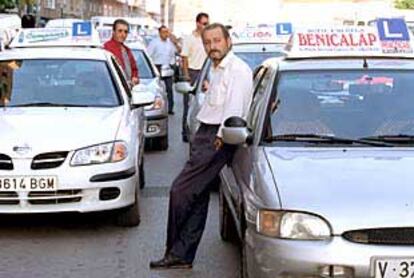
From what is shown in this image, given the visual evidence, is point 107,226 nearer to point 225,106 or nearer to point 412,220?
point 225,106

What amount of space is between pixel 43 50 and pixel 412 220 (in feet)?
18.7

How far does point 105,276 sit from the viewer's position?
6.40 meters

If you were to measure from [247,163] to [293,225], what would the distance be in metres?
1.13

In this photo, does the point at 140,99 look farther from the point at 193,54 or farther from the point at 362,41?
the point at 193,54

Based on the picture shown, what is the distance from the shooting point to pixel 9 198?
23.9 feet

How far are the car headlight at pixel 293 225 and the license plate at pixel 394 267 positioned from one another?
0.28 metres

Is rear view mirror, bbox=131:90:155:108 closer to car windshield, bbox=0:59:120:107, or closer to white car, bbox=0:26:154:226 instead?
white car, bbox=0:26:154:226

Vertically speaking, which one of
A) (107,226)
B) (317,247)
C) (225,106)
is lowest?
(107,226)

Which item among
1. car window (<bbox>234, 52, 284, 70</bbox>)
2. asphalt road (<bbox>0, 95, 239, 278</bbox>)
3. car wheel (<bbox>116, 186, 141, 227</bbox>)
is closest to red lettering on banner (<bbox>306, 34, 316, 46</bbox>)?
asphalt road (<bbox>0, 95, 239, 278</bbox>)

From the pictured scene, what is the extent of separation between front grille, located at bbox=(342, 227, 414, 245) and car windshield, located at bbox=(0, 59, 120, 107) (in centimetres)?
438

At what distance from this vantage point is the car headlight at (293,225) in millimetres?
4598

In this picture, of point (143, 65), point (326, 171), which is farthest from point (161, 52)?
point (326, 171)

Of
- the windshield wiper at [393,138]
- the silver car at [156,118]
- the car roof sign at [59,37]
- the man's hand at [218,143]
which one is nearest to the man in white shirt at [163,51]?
the silver car at [156,118]

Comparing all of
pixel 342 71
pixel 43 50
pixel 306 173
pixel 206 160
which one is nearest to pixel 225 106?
pixel 206 160
